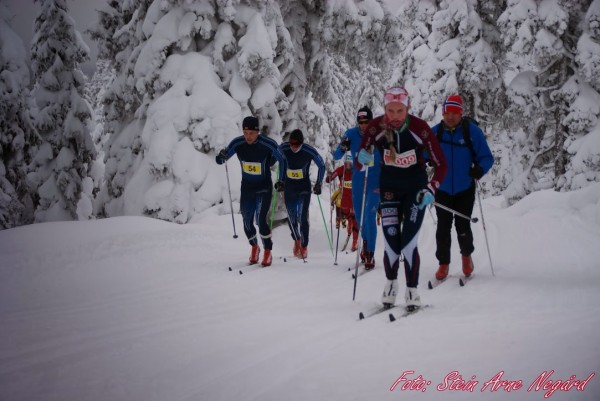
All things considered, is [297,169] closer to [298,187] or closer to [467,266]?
[298,187]

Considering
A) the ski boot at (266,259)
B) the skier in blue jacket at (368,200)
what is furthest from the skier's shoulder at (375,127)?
the ski boot at (266,259)

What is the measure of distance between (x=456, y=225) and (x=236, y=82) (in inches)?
308

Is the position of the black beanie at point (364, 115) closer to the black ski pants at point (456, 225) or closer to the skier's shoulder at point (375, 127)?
the black ski pants at point (456, 225)

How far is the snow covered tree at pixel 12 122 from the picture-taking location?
15.9m

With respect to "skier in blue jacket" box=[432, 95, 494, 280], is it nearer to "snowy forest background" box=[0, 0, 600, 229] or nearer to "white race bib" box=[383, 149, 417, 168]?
"white race bib" box=[383, 149, 417, 168]

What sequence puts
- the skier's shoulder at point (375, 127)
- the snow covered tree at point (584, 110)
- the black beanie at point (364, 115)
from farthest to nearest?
the snow covered tree at point (584, 110) → the black beanie at point (364, 115) → the skier's shoulder at point (375, 127)

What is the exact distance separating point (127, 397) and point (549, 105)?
18060mm

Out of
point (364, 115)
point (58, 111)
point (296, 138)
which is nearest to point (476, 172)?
point (364, 115)

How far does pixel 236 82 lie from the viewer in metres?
11.9

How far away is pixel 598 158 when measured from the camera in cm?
1395

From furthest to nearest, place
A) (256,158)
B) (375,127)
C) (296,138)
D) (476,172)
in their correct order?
(296,138)
(256,158)
(476,172)
(375,127)

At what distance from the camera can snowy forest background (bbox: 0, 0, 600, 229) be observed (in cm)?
1149

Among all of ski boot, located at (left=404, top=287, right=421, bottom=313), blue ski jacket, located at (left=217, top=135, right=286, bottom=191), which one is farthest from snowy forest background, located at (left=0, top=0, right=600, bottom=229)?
ski boot, located at (left=404, top=287, right=421, bottom=313)

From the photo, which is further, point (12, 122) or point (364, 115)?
point (12, 122)
